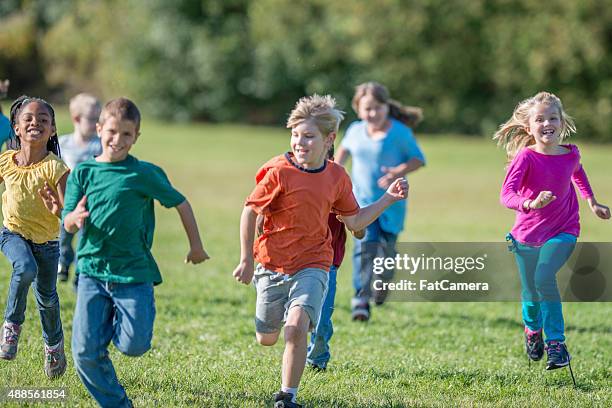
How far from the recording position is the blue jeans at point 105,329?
5.05 meters

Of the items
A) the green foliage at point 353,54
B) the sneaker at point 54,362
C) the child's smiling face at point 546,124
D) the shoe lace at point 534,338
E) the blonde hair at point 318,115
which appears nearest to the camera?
the blonde hair at point 318,115

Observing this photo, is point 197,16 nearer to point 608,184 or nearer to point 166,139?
point 166,139

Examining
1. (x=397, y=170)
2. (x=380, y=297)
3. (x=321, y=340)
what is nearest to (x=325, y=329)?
(x=321, y=340)

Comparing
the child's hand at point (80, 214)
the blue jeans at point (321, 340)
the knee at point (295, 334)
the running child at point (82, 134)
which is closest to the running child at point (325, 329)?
the blue jeans at point (321, 340)

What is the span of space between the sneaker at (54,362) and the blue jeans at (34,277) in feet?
0.15

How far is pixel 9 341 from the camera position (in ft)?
20.1

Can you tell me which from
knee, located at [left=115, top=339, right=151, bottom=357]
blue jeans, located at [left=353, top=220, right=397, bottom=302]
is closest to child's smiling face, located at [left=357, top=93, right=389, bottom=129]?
blue jeans, located at [left=353, top=220, right=397, bottom=302]

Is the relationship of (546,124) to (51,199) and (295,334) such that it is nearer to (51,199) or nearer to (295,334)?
(295,334)

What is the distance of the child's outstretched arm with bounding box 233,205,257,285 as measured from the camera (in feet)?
17.9

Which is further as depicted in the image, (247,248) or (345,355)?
(345,355)

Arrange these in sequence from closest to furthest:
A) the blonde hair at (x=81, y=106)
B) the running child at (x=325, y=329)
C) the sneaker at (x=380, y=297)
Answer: the running child at (x=325, y=329) < the blonde hair at (x=81, y=106) < the sneaker at (x=380, y=297)

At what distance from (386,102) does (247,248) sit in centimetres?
415

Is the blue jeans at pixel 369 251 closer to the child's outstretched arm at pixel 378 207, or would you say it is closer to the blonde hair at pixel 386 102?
the blonde hair at pixel 386 102

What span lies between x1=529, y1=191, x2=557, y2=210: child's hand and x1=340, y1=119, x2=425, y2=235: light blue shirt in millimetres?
3232
